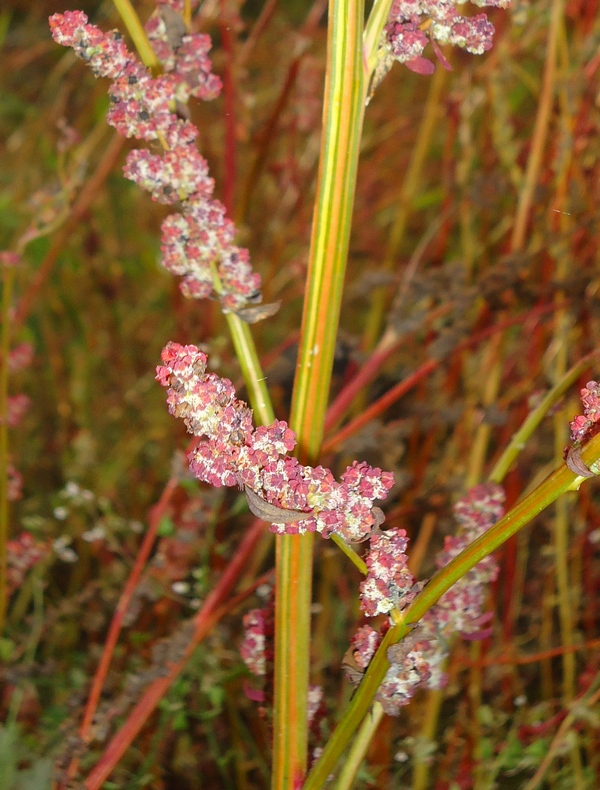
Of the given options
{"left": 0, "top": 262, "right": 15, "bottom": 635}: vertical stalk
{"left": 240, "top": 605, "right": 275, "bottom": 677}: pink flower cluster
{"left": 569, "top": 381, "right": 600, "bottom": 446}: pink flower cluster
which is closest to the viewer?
{"left": 569, "top": 381, "right": 600, "bottom": 446}: pink flower cluster

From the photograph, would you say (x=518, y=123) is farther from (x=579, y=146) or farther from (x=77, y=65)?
(x=77, y=65)

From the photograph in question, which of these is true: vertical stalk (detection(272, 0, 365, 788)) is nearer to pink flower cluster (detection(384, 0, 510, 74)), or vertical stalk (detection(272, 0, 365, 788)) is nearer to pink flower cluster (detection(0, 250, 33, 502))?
pink flower cluster (detection(384, 0, 510, 74))

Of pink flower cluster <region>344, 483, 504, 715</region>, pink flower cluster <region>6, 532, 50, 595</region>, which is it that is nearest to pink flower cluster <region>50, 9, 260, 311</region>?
pink flower cluster <region>344, 483, 504, 715</region>

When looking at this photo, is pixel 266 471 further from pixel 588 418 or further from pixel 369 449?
pixel 369 449

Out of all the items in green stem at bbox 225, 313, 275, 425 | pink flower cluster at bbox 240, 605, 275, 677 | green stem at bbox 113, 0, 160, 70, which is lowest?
pink flower cluster at bbox 240, 605, 275, 677

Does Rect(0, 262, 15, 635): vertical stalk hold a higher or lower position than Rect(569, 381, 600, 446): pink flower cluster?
higher

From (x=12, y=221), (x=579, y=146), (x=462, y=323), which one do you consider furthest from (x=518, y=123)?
(x=12, y=221)

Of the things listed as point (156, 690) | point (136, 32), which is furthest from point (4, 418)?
point (136, 32)
